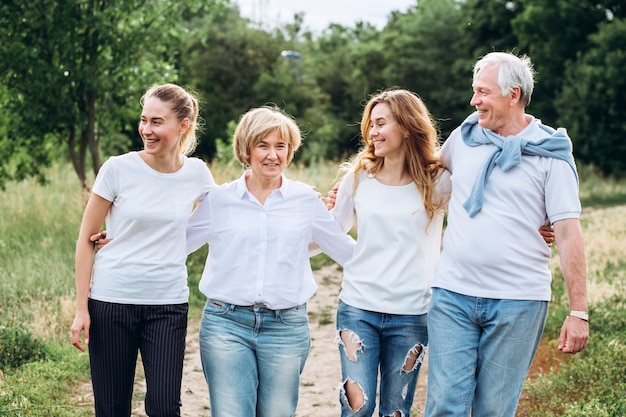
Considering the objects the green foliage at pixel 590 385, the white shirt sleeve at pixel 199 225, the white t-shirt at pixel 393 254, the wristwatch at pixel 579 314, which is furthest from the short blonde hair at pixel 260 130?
the green foliage at pixel 590 385

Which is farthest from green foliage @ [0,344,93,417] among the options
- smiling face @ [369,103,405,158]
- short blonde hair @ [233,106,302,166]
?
smiling face @ [369,103,405,158]

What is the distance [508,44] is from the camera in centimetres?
3556

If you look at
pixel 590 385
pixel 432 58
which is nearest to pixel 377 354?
pixel 590 385

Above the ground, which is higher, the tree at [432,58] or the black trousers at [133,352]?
the tree at [432,58]

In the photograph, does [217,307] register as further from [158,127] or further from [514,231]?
[514,231]

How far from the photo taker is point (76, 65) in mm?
11242

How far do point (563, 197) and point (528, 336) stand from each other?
0.66 metres

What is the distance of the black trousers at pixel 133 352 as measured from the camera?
3859mm

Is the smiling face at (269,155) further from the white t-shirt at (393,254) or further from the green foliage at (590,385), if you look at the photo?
the green foliage at (590,385)

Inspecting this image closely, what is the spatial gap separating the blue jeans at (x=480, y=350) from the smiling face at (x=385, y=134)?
76 cm

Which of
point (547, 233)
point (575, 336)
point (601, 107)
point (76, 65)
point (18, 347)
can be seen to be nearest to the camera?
point (575, 336)

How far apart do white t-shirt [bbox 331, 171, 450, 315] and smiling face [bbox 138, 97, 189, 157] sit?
3.30 ft

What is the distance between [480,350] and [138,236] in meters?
1.70

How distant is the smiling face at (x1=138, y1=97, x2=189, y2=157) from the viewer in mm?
3896
